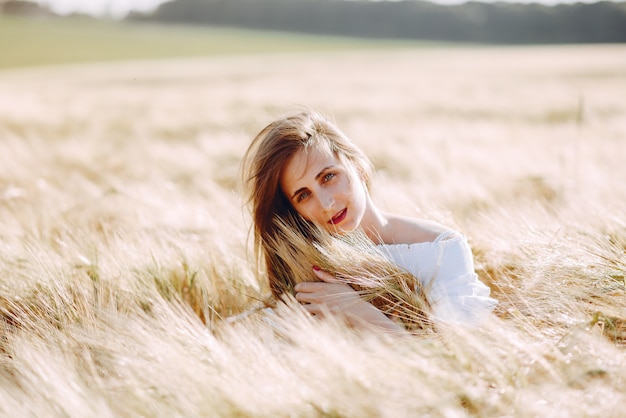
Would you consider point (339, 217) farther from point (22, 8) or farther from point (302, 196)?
point (22, 8)

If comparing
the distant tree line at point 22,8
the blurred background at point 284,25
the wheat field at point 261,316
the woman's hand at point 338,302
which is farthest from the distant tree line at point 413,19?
the woman's hand at point 338,302

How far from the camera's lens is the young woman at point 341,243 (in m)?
1.60

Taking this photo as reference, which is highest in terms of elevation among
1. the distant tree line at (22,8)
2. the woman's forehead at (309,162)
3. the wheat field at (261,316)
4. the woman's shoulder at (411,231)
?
the distant tree line at (22,8)

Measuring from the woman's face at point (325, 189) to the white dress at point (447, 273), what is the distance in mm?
173

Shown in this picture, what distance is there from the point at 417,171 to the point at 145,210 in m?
2.08

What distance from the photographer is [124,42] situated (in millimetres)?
41062

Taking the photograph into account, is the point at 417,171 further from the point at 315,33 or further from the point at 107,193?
the point at 315,33

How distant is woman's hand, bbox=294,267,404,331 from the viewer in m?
1.56

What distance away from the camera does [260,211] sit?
193 cm

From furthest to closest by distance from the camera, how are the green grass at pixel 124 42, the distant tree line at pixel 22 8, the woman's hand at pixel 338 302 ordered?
1. the distant tree line at pixel 22 8
2. the green grass at pixel 124 42
3. the woman's hand at pixel 338 302

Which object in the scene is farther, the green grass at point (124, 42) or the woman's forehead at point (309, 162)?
the green grass at point (124, 42)

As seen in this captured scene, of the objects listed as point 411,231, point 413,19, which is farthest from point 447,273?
point 413,19

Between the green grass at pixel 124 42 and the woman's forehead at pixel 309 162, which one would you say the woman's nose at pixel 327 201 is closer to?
the woman's forehead at pixel 309 162

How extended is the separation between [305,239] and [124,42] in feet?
143
